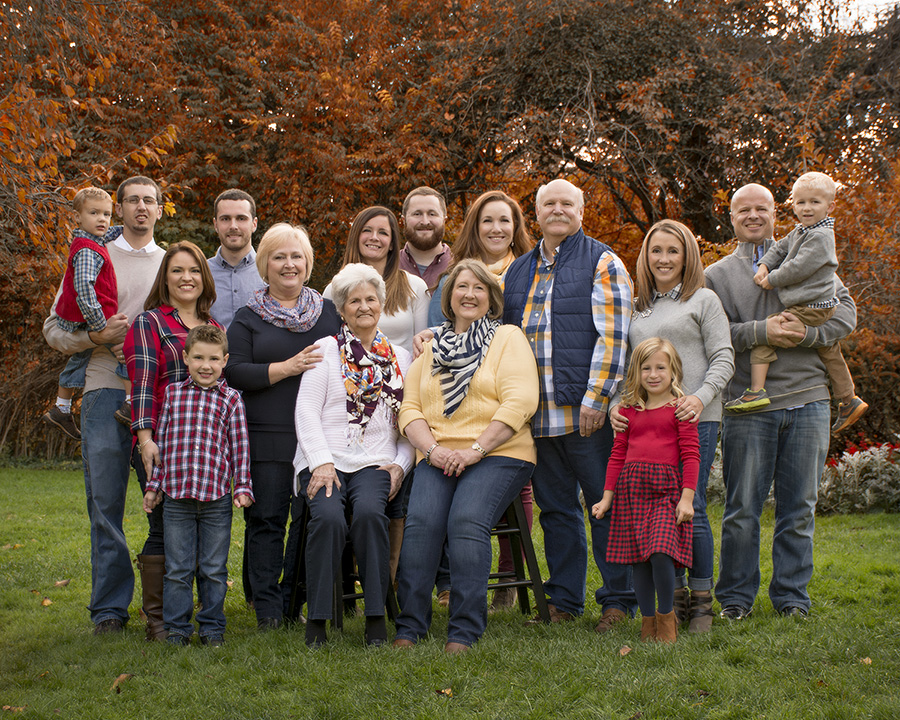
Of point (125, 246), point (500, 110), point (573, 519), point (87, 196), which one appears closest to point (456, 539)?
point (573, 519)

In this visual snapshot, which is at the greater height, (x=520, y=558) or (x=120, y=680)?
(x=520, y=558)

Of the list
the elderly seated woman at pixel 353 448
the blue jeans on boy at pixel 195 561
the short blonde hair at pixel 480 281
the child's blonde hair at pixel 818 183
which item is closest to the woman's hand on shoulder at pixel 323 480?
the elderly seated woman at pixel 353 448

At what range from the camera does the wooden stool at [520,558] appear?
4141 mm

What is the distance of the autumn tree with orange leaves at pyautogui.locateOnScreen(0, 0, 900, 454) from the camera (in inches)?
421

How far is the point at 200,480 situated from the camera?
402 cm

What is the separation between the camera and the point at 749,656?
3.53 metres

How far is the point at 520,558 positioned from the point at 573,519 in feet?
1.15

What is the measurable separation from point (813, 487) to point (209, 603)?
3027 millimetres

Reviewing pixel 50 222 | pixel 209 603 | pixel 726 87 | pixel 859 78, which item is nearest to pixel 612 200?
pixel 726 87

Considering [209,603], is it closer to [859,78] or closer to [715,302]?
[715,302]

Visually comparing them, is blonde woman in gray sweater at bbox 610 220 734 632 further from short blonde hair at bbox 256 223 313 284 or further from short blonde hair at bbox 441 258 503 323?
short blonde hair at bbox 256 223 313 284

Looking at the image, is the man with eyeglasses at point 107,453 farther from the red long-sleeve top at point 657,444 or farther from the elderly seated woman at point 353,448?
the red long-sleeve top at point 657,444

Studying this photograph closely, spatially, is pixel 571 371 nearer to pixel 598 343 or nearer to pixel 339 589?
pixel 598 343

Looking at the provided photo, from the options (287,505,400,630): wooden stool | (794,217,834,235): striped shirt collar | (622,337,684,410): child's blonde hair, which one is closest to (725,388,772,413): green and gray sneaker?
(622,337,684,410): child's blonde hair
